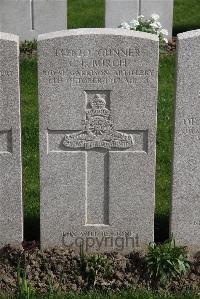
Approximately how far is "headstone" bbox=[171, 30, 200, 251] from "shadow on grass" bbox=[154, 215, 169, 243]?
0.30 metres

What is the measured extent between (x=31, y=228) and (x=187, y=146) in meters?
1.64

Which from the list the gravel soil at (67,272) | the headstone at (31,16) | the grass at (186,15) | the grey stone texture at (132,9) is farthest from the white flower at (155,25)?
the gravel soil at (67,272)

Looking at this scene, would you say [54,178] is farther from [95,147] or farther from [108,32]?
[108,32]

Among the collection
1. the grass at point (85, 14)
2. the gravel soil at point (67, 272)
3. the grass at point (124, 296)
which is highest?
the grass at point (85, 14)

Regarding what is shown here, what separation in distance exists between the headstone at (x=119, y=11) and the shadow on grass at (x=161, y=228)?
5820 millimetres

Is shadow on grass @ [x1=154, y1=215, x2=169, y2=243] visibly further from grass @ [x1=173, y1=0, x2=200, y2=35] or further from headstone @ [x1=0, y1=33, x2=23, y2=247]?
grass @ [x1=173, y1=0, x2=200, y2=35]

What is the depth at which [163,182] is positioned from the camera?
7570mm

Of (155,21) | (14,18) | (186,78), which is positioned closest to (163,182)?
(186,78)

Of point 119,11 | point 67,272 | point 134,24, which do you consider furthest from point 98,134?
point 119,11

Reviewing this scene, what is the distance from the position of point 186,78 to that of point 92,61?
72 centimetres

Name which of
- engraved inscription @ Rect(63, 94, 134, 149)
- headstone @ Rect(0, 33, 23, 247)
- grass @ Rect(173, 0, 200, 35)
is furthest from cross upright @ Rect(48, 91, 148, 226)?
grass @ Rect(173, 0, 200, 35)

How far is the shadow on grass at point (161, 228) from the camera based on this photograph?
6434mm

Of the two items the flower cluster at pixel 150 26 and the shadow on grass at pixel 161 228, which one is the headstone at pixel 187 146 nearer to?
the shadow on grass at pixel 161 228

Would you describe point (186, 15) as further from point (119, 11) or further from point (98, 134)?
point (98, 134)
